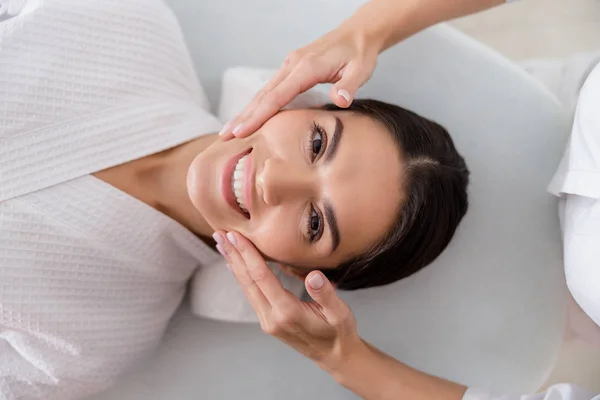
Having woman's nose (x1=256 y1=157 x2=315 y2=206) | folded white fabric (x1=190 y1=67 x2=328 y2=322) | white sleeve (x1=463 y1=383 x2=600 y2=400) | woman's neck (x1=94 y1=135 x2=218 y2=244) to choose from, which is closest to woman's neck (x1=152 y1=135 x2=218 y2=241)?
woman's neck (x1=94 y1=135 x2=218 y2=244)

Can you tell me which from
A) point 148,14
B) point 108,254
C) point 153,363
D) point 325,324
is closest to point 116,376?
point 153,363

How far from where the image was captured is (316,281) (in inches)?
34.2

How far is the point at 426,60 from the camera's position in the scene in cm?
130

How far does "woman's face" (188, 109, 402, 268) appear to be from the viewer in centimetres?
90

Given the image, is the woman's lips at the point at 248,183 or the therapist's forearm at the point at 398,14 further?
the therapist's forearm at the point at 398,14

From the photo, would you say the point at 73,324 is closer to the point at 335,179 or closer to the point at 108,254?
the point at 108,254

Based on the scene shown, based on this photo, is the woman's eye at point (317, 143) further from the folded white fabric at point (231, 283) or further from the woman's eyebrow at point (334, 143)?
the folded white fabric at point (231, 283)

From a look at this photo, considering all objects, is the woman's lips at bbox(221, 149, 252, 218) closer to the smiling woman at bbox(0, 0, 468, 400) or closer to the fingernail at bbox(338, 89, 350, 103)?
the smiling woman at bbox(0, 0, 468, 400)

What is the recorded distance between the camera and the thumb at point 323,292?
34.1 inches

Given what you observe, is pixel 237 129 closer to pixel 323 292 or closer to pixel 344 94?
pixel 344 94

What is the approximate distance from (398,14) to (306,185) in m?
0.44

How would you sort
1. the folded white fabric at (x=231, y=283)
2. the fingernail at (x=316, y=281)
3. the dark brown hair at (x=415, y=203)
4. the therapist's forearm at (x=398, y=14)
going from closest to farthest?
the fingernail at (x=316, y=281) < the dark brown hair at (x=415, y=203) < the therapist's forearm at (x=398, y=14) < the folded white fabric at (x=231, y=283)

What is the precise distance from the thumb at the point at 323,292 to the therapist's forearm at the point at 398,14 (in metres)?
0.49

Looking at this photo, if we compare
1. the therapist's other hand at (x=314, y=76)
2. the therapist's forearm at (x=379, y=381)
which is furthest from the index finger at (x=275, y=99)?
the therapist's forearm at (x=379, y=381)
